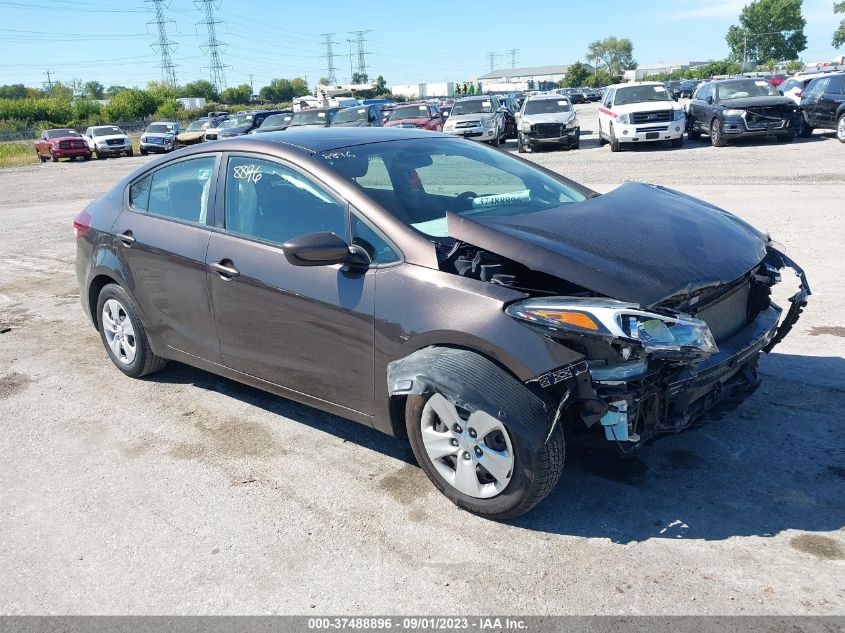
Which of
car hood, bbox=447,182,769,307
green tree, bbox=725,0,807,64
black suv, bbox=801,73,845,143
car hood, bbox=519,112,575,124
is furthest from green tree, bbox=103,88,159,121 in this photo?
green tree, bbox=725,0,807,64

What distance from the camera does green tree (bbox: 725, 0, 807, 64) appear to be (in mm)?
129250

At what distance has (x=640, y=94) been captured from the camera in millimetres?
21484

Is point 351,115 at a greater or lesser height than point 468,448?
greater

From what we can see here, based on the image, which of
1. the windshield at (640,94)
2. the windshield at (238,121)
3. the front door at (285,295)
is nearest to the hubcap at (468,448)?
the front door at (285,295)

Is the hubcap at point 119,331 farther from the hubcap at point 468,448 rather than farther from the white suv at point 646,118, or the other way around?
the white suv at point 646,118

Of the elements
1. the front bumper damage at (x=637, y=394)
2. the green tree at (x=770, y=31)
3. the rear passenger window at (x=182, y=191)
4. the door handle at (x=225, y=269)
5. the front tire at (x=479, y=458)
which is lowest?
the front tire at (x=479, y=458)

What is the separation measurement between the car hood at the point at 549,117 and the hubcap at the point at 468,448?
20699 millimetres

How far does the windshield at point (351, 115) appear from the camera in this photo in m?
25.1

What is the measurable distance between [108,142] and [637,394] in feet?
138

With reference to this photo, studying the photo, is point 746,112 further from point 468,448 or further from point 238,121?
point 238,121

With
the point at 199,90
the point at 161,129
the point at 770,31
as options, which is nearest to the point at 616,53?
the point at 770,31

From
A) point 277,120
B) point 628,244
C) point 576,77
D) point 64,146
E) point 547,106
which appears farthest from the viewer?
point 576,77

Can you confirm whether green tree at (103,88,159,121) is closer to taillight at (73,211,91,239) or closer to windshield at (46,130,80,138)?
windshield at (46,130,80,138)

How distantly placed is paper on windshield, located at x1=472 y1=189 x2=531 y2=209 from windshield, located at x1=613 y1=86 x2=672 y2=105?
730 inches
